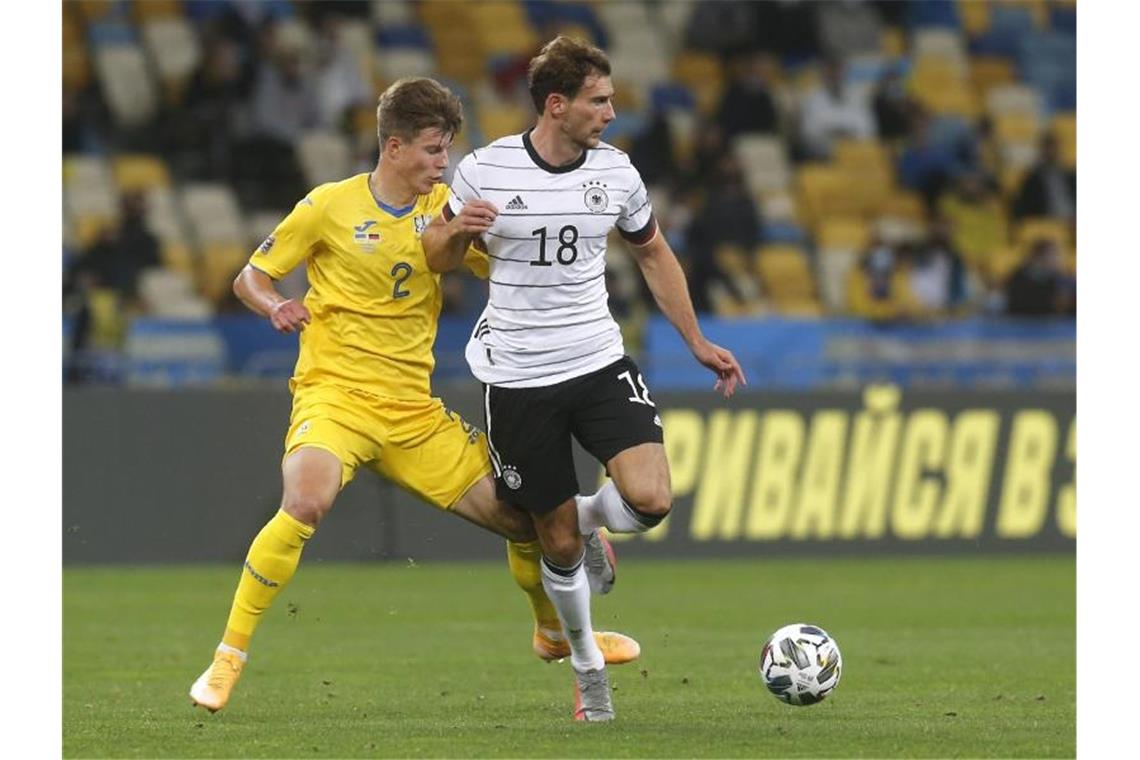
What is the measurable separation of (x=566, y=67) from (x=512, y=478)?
1552 millimetres

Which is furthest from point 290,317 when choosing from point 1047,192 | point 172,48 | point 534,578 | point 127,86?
point 1047,192

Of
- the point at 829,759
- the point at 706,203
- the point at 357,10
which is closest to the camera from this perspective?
the point at 829,759

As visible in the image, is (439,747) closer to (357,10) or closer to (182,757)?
(182,757)

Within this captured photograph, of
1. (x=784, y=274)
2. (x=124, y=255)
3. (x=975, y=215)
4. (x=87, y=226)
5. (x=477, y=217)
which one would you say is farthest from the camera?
(x=975, y=215)

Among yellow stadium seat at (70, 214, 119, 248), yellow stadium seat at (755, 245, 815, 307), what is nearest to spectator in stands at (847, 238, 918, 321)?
yellow stadium seat at (755, 245, 815, 307)

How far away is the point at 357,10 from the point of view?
20.8m

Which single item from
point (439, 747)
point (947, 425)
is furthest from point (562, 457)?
point (947, 425)

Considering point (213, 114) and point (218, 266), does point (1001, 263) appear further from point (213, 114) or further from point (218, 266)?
point (213, 114)

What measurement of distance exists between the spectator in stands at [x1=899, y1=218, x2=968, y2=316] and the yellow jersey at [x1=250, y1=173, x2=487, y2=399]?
10936 millimetres

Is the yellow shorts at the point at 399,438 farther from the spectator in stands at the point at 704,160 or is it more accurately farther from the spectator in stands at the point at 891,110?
the spectator in stands at the point at 891,110

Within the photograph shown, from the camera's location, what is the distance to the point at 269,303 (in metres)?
8.03

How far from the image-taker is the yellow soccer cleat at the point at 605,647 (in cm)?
859

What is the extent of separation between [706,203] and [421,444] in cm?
1074

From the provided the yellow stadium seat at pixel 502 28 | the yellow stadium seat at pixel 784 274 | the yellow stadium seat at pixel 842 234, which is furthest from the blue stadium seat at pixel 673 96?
the yellow stadium seat at pixel 784 274
